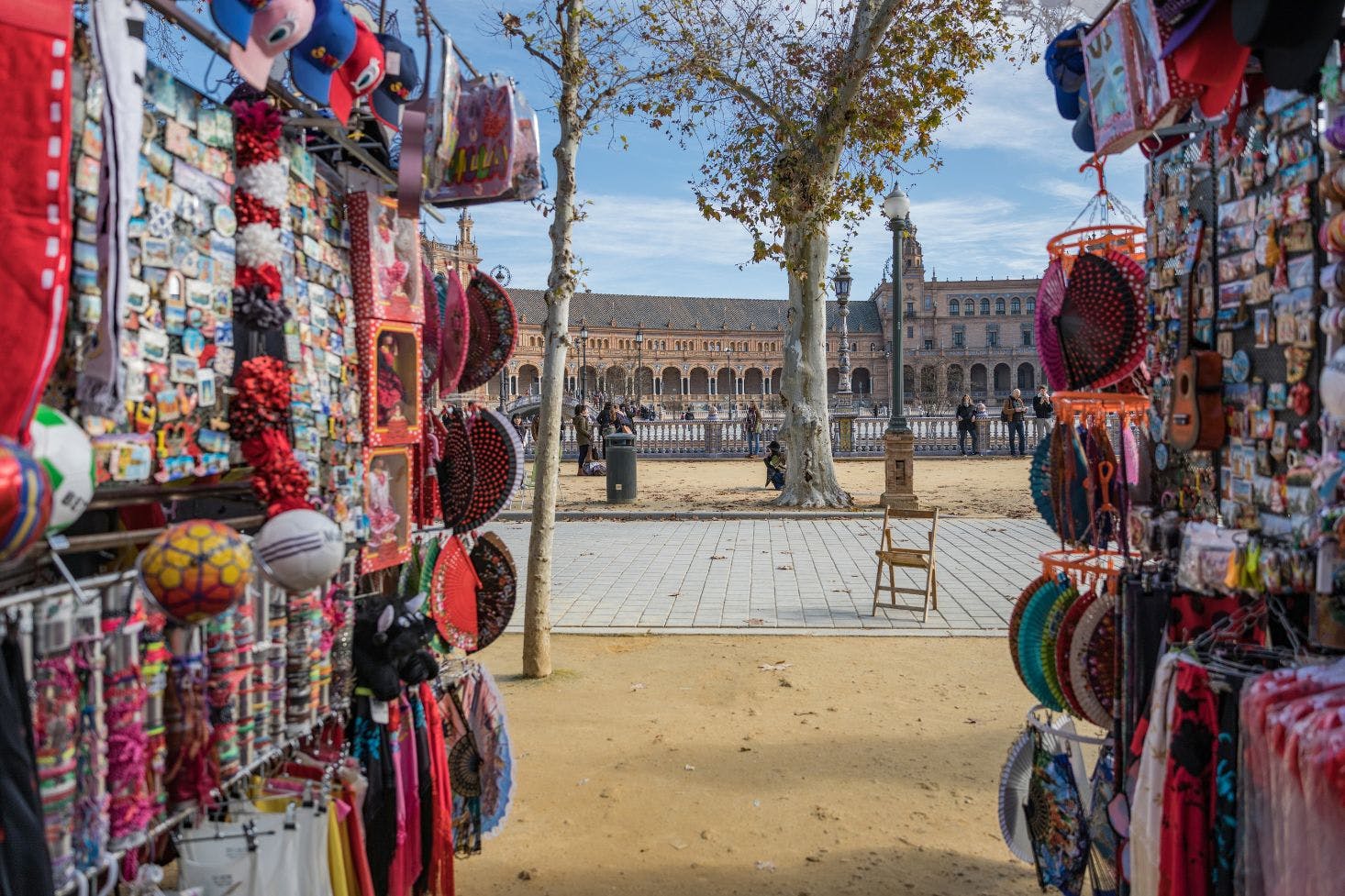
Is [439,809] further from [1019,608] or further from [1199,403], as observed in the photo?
[1199,403]

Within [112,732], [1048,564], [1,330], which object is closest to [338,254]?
[1,330]

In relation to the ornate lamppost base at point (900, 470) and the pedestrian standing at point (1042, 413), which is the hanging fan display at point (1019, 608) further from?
the pedestrian standing at point (1042, 413)

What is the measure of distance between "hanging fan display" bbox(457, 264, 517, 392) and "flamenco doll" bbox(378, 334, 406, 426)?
0.61 metres

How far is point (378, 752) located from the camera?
3.05 metres

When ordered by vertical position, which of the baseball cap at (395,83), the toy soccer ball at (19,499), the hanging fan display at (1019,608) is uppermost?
the baseball cap at (395,83)

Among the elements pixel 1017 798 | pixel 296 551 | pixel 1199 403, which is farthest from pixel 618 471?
pixel 296 551

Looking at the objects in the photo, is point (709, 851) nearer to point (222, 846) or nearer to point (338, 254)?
point (222, 846)

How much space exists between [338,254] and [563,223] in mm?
3595

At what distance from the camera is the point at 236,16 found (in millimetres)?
2238

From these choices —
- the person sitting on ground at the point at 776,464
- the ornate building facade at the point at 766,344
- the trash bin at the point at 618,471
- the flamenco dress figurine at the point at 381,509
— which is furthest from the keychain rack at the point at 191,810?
the ornate building facade at the point at 766,344

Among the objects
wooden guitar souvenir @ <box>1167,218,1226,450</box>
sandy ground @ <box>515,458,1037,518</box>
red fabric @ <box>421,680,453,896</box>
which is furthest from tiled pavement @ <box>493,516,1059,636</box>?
wooden guitar souvenir @ <box>1167,218,1226,450</box>

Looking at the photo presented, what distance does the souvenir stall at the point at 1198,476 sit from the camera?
2.11 m

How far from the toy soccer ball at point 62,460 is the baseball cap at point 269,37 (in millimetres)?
1016

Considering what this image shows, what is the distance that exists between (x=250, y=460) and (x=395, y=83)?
1436mm
